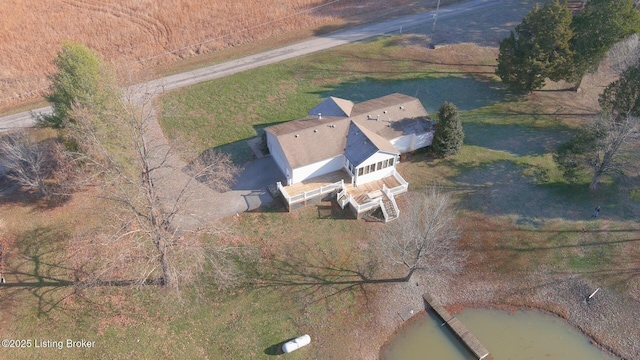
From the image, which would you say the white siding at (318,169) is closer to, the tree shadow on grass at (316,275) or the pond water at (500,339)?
the tree shadow on grass at (316,275)

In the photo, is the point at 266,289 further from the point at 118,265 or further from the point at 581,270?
the point at 581,270

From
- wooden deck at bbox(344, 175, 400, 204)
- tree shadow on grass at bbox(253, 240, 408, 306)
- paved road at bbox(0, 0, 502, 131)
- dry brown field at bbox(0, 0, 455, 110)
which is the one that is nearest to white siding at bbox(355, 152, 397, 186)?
wooden deck at bbox(344, 175, 400, 204)

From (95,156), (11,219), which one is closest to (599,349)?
(95,156)

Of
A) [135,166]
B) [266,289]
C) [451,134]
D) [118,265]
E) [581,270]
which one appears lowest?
[581,270]

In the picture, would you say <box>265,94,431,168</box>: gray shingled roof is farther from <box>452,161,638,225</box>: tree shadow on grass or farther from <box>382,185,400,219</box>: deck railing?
<box>452,161,638,225</box>: tree shadow on grass

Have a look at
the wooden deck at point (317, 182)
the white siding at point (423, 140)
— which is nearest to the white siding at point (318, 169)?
the wooden deck at point (317, 182)

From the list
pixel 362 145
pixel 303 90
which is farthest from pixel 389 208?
pixel 303 90
